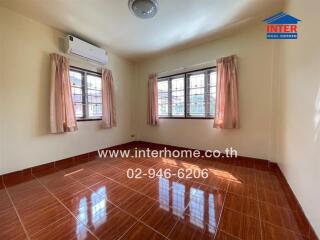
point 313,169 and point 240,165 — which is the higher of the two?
point 313,169

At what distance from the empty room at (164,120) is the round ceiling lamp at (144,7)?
0.05ft

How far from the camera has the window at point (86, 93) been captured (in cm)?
306

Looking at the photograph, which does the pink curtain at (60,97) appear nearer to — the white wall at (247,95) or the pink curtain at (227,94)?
the white wall at (247,95)

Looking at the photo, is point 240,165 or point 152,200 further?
point 240,165

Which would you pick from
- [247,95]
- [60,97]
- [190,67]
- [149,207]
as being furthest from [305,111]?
[60,97]

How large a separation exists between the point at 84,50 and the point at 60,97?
3.73 feet

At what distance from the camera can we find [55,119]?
256 centimetres

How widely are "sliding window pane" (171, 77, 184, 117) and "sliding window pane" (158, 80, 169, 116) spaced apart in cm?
20

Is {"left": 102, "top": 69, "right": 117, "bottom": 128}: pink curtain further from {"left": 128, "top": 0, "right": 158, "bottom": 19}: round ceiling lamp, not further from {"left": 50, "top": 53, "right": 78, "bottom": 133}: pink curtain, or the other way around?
{"left": 128, "top": 0, "right": 158, "bottom": 19}: round ceiling lamp

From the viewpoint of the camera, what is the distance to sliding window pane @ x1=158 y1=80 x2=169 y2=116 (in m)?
3.98

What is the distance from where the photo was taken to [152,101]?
13.2 feet

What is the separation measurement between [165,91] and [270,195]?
3153 mm

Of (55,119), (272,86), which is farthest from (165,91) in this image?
(55,119)

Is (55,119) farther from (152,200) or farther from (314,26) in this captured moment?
(314,26)
